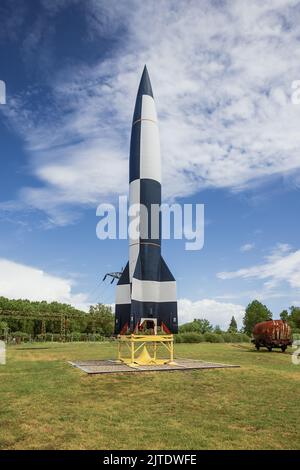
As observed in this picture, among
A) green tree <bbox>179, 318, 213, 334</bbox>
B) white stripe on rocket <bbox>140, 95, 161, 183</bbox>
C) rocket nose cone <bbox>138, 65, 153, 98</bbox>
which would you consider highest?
rocket nose cone <bbox>138, 65, 153, 98</bbox>

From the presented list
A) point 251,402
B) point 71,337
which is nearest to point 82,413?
point 251,402

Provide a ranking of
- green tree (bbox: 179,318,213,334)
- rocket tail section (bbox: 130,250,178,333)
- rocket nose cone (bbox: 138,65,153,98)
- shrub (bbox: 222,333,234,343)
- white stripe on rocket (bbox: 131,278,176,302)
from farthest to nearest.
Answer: green tree (bbox: 179,318,213,334)
shrub (bbox: 222,333,234,343)
rocket nose cone (bbox: 138,65,153,98)
rocket tail section (bbox: 130,250,178,333)
white stripe on rocket (bbox: 131,278,176,302)

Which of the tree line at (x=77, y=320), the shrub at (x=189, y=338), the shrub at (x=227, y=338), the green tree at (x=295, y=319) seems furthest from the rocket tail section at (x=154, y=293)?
the green tree at (x=295, y=319)

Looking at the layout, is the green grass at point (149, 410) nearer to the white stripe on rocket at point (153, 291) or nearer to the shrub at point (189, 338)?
the white stripe on rocket at point (153, 291)

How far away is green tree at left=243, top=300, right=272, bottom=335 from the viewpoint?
74.0m

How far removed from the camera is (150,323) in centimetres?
2366

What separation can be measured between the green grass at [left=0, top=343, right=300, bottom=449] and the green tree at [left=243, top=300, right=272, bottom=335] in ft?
190

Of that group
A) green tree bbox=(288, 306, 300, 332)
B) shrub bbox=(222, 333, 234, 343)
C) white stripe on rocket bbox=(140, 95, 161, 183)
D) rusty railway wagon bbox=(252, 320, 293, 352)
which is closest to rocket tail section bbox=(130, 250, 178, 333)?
white stripe on rocket bbox=(140, 95, 161, 183)

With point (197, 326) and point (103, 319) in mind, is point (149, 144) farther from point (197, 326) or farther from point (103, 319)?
point (197, 326)

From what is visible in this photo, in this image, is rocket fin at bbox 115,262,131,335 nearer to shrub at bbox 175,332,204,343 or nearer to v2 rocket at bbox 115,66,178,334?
v2 rocket at bbox 115,66,178,334

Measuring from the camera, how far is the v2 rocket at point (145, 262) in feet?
77.0

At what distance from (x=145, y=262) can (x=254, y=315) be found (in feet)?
184

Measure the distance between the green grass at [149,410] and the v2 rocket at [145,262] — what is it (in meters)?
5.75

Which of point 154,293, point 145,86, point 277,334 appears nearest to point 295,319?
point 277,334
